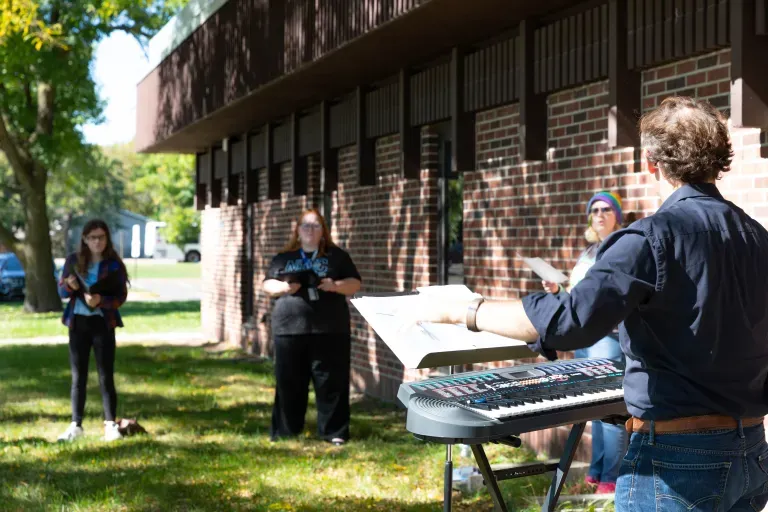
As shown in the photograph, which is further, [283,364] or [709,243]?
[283,364]

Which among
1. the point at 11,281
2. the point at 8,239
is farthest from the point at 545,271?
the point at 11,281

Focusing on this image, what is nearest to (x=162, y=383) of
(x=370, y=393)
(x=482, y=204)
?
(x=370, y=393)

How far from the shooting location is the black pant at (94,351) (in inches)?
335

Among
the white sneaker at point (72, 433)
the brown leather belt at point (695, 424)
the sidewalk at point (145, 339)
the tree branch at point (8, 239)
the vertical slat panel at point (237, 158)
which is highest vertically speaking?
the vertical slat panel at point (237, 158)

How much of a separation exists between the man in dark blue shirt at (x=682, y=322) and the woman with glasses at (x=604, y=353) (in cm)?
342

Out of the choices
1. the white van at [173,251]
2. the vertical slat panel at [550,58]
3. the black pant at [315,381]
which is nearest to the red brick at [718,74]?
the vertical slat panel at [550,58]

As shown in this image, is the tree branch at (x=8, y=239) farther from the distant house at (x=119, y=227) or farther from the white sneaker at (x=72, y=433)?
the distant house at (x=119, y=227)

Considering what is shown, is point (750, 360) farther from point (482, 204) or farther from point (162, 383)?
point (162, 383)

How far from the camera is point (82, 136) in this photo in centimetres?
2883

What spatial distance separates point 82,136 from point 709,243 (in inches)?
1104

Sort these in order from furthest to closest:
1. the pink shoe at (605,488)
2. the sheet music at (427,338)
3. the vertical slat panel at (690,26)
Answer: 1. the pink shoe at (605,488)
2. the vertical slat panel at (690,26)
3. the sheet music at (427,338)

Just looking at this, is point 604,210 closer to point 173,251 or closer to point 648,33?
point 648,33

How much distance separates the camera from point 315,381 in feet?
28.1

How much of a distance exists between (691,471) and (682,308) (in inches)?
18.4
